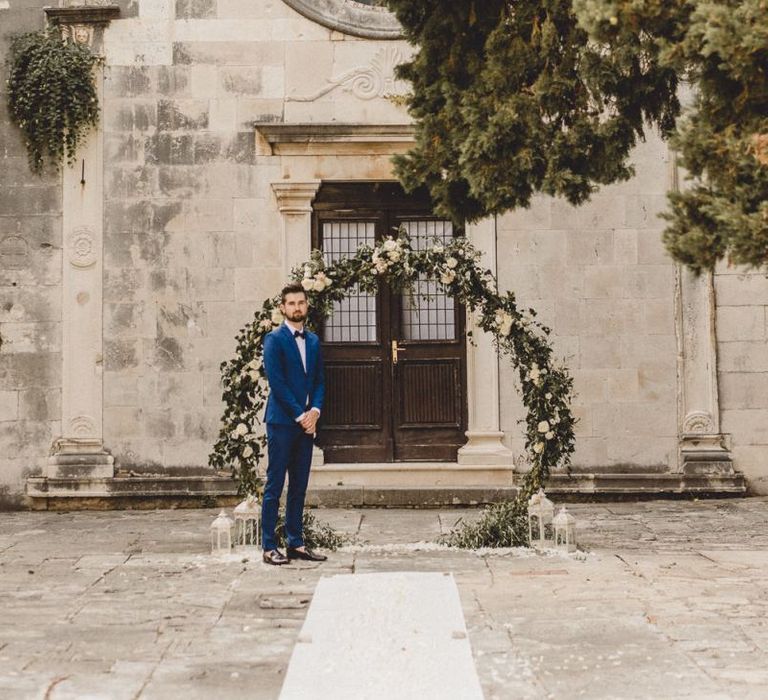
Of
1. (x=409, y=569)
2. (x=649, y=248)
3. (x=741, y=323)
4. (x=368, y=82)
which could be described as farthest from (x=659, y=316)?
(x=409, y=569)

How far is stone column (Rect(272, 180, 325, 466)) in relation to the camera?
35.0 ft

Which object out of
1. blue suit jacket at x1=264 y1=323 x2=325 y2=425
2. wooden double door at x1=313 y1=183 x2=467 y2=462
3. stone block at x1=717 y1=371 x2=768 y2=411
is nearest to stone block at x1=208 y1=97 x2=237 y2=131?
wooden double door at x1=313 y1=183 x2=467 y2=462


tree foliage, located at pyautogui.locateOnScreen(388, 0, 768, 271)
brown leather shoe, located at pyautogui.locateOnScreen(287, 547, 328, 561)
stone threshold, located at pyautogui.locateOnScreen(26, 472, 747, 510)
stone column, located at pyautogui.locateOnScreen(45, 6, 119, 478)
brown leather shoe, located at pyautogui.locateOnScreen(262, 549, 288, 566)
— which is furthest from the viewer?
stone column, located at pyautogui.locateOnScreen(45, 6, 119, 478)

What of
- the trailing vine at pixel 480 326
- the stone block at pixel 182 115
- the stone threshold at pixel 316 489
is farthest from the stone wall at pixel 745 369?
the stone block at pixel 182 115

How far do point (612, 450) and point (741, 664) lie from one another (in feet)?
19.9

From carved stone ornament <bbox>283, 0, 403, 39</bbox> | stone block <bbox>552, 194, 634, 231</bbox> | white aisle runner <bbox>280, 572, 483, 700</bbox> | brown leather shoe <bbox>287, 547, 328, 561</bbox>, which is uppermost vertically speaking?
carved stone ornament <bbox>283, 0, 403, 39</bbox>

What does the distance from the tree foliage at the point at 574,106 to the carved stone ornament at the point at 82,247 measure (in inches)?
192

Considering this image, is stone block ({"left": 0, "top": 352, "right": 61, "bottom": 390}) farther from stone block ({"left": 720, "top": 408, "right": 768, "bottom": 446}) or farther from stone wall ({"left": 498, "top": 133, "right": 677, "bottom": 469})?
stone block ({"left": 720, "top": 408, "right": 768, "bottom": 446})

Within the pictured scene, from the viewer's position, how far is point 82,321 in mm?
10617

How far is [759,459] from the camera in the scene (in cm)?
1057

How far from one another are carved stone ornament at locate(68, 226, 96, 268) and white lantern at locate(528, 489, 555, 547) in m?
5.05

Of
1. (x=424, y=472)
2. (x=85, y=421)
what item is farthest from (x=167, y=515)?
(x=424, y=472)

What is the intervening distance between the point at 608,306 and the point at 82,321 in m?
4.88

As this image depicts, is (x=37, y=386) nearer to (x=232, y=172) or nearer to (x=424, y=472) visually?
(x=232, y=172)
